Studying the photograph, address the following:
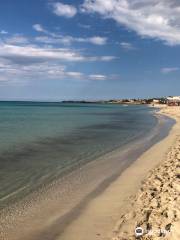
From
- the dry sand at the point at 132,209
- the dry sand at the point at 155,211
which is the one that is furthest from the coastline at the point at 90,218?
the dry sand at the point at 155,211

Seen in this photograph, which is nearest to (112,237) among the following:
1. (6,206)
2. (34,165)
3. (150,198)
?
(150,198)

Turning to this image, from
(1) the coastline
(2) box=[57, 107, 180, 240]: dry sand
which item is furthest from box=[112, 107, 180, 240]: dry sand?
(1) the coastline

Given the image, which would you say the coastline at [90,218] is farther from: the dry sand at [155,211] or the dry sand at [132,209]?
the dry sand at [155,211]

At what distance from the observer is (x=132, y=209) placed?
10320 millimetres

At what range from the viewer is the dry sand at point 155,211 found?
824 centimetres

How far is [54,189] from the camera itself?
42.4ft

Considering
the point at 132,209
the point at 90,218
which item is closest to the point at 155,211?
the point at 132,209

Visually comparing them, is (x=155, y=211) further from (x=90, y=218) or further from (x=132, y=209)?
(x=90, y=218)

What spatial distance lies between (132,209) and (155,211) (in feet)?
3.03

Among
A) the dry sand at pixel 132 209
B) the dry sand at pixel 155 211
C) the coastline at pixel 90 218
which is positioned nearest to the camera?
the dry sand at pixel 155 211

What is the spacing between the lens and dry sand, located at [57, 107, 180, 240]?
28.2ft

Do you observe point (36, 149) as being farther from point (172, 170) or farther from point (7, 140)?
point (172, 170)

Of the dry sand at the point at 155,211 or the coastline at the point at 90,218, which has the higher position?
the dry sand at the point at 155,211

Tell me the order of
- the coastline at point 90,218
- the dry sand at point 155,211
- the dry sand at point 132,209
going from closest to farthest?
the dry sand at point 155,211
the dry sand at point 132,209
the coastline at point 90,218
